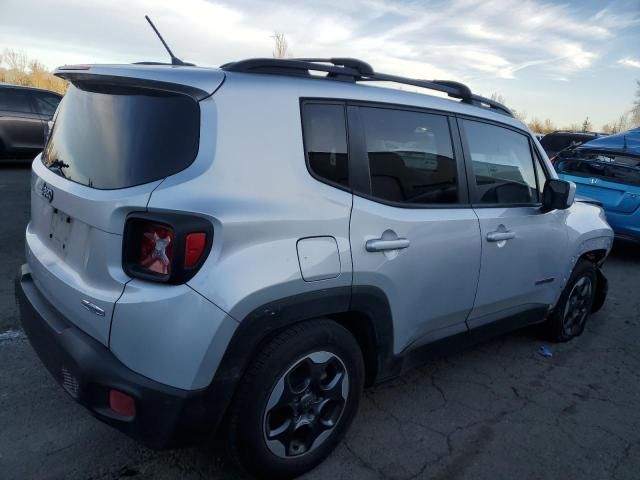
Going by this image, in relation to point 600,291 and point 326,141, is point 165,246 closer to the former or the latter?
point 326,141

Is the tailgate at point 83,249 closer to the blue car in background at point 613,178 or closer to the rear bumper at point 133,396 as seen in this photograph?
the rear bumper at point 133,396

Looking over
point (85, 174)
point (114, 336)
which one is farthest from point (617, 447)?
point (85, 174)

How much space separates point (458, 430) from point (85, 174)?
234 centimetres

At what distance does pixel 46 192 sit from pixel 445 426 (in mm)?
2427

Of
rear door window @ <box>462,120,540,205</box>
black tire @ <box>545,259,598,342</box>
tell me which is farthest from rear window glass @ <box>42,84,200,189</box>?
black tire @ <box>545,259,598,342</box>

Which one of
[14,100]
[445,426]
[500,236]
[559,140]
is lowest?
[445,426]

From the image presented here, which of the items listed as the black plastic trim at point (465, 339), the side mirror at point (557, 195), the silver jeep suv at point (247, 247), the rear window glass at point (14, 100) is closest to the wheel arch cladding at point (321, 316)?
the silver jeep suv at point (247, 247)

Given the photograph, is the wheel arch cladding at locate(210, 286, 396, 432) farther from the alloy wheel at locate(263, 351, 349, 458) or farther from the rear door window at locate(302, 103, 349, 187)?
the rear door window at locate(302, 103, 349, 187)

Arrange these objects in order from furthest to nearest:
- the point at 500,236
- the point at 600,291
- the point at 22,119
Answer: the point at 22,119, the point at 600,291, the point at 500,236

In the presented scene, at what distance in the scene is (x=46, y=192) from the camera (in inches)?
92.0

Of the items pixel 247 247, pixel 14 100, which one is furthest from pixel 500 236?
pixel 14 100

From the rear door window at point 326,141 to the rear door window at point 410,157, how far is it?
0.16m

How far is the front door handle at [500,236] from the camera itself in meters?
2.95

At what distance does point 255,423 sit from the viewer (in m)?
2.03
